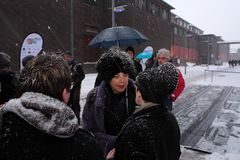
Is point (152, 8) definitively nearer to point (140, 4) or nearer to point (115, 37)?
point (140, 4)

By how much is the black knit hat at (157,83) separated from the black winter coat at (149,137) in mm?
85

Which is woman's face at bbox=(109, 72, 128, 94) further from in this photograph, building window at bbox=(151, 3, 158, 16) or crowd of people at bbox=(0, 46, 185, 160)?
building window at bbox=(151, 3, 158, 16)

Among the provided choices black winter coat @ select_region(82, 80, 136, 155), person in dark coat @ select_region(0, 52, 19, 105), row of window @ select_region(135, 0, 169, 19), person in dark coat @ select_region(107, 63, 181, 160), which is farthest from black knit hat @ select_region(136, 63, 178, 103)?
row of window @ select_region(135, 0, 169, 19)

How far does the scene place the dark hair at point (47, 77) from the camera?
1323 millimetres

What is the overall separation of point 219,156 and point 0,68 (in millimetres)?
4142

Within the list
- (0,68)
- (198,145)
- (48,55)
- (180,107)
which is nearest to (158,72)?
(48,55)

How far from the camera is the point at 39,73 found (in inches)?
52.9

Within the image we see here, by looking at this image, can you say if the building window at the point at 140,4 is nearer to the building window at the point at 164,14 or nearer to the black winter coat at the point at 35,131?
the building window at the point at 164,14

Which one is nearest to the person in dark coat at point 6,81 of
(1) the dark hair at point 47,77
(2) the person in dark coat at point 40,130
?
(1) the dark hair at point 47,77

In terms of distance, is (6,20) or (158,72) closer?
(158,72)

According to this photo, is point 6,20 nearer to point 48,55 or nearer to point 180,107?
point 180,107

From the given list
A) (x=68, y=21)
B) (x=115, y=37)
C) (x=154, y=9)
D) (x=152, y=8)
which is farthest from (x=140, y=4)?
(x=115, y=37)

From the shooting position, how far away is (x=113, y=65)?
2.61 meters

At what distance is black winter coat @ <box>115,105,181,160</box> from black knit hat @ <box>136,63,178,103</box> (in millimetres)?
85
